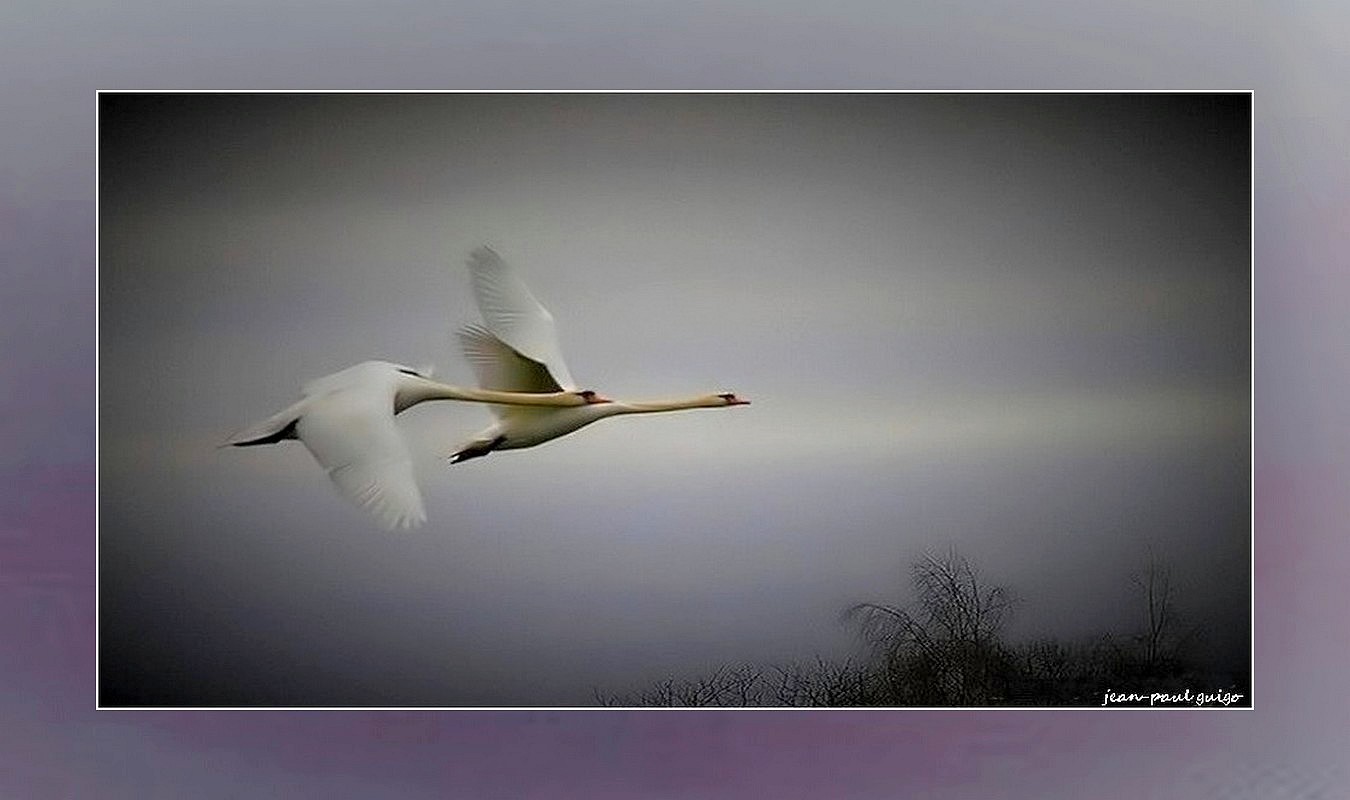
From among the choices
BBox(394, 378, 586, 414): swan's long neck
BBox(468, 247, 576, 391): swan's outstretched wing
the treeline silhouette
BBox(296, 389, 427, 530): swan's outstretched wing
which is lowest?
the treeline silhouette

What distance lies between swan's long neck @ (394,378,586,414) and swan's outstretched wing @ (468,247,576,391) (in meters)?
0.03

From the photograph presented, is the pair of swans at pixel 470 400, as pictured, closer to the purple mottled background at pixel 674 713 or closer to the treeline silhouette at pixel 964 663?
the purple mottled background at pixel 674 713

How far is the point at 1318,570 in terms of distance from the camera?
2998 mm

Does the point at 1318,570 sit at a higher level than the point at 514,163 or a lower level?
lower

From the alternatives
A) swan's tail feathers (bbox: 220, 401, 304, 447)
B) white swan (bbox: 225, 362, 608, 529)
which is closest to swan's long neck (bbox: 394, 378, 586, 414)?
white swan (bbox: 225, 362, 608, 529)

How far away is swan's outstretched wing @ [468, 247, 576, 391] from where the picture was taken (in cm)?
301

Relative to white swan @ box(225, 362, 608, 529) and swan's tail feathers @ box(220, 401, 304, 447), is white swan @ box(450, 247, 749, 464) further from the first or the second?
swan's tail feathers @ box(220, 401, 304, 447)

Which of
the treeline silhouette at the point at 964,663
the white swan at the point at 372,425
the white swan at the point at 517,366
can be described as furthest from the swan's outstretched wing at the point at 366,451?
the treeline silhouette at the point at 964,663

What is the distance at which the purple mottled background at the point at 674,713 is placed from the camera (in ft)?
9.86

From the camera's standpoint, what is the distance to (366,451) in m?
3.02

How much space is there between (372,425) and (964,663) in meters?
1.34

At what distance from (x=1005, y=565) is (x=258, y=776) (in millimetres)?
1641

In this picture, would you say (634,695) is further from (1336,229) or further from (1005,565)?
(1336,229)

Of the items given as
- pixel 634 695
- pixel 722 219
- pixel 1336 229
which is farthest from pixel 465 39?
pixel 1336 229
